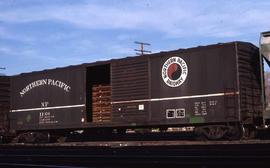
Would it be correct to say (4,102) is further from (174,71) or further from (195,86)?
(195,86)

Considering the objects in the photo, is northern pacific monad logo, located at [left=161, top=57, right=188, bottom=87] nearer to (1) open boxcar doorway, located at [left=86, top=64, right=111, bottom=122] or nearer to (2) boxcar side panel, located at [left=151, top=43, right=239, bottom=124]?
(2) boxcar side panel, located at [left=151, top=43, right=239, bottom=124]

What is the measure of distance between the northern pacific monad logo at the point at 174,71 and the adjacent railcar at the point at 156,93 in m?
0.04

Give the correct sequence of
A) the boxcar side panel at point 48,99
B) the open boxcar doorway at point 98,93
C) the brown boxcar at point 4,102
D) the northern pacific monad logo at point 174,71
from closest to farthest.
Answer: the northern pacific monad logo at point 174,71
the open boxcar doorway at point 98,93
the boxcar side panel at point 48,99
the brown boxcar at point 4,102

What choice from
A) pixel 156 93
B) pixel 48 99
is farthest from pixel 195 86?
pixel 48 99

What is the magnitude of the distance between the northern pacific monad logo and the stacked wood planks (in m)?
3.45

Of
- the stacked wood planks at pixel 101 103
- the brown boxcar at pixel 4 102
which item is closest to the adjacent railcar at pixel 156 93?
the stacked wood planks at pixel 101 103

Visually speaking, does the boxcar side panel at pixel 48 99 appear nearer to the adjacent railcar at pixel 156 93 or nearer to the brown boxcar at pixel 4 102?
the adjacent railcar at pixel 156 93

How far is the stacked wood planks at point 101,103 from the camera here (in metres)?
22.2

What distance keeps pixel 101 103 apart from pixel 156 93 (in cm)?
356

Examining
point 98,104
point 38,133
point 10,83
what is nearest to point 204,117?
point 98,104

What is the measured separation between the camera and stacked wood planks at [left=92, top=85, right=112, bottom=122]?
2217 cm

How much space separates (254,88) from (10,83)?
13673 mm

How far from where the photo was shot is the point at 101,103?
22.5m

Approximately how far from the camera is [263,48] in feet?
57.4
